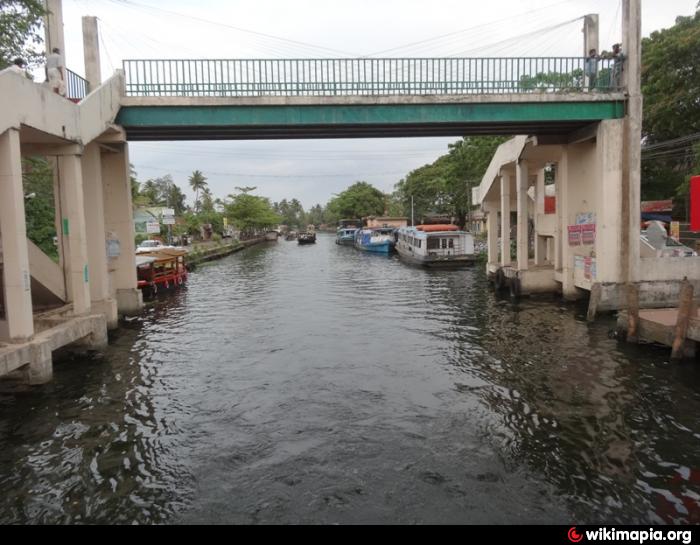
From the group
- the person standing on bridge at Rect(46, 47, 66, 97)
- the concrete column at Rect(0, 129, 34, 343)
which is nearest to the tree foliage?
the person standing on bridge at Rect(46, 47, 66, 97)

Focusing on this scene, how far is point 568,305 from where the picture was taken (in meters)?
18.7

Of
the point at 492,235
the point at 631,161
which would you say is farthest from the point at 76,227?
the point at 492,235

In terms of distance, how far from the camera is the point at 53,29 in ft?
48.3

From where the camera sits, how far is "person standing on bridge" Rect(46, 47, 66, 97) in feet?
45.5

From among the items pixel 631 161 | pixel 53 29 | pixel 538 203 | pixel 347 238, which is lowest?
pixel 347 238

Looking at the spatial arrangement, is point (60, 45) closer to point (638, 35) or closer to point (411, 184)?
point (638, 35)

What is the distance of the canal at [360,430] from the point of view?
20.1ft

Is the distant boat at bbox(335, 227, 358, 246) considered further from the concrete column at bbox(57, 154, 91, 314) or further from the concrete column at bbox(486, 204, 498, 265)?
the concrete column at bbox(57, 154, 91, 314)

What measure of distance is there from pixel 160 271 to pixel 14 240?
49.8ft

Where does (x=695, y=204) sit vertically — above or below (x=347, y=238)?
above

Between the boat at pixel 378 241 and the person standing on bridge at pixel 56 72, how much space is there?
37246 mm

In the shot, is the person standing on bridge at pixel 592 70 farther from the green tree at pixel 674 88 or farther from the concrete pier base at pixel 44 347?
the concrete pier base at pixel 44 347

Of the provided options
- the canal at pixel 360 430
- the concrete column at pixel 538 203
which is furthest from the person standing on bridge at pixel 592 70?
the canal at pixel 360 430
